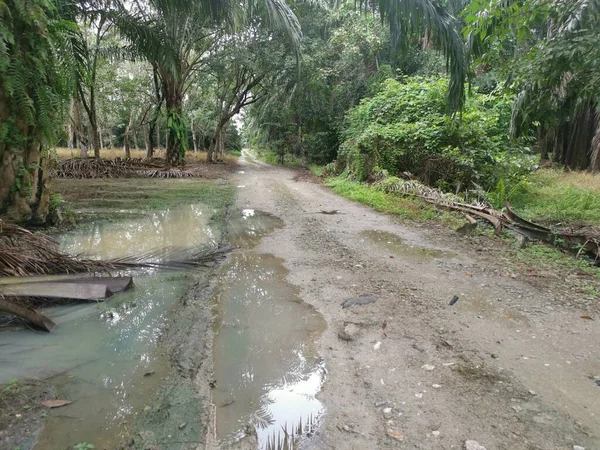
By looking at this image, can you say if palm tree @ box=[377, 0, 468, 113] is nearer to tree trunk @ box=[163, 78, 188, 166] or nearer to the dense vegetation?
the dense vegetation

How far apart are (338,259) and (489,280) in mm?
1933

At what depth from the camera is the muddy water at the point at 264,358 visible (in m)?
2.28

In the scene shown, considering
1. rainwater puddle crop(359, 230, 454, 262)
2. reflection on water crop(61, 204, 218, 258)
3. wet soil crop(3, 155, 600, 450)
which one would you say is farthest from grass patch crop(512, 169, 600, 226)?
reflection on water crop(61, 204, 218, 258)

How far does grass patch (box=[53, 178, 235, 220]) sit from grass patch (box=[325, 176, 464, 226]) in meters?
3.64

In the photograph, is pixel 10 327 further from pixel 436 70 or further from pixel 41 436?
pixel 436 70

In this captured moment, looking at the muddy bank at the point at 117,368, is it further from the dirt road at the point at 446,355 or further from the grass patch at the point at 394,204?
the grass patch at the point at 394,204

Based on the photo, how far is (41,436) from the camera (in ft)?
6.60

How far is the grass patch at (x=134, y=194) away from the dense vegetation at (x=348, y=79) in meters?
2.55

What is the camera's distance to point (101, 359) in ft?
9.18

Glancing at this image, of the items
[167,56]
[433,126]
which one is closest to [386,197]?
[433,126]

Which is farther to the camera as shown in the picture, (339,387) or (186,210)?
(186,210)

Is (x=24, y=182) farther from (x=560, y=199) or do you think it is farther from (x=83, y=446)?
(x=560, y=199)

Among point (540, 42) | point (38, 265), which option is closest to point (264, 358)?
point (38, 265)

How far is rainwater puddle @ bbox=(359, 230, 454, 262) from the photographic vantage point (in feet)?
18.0
